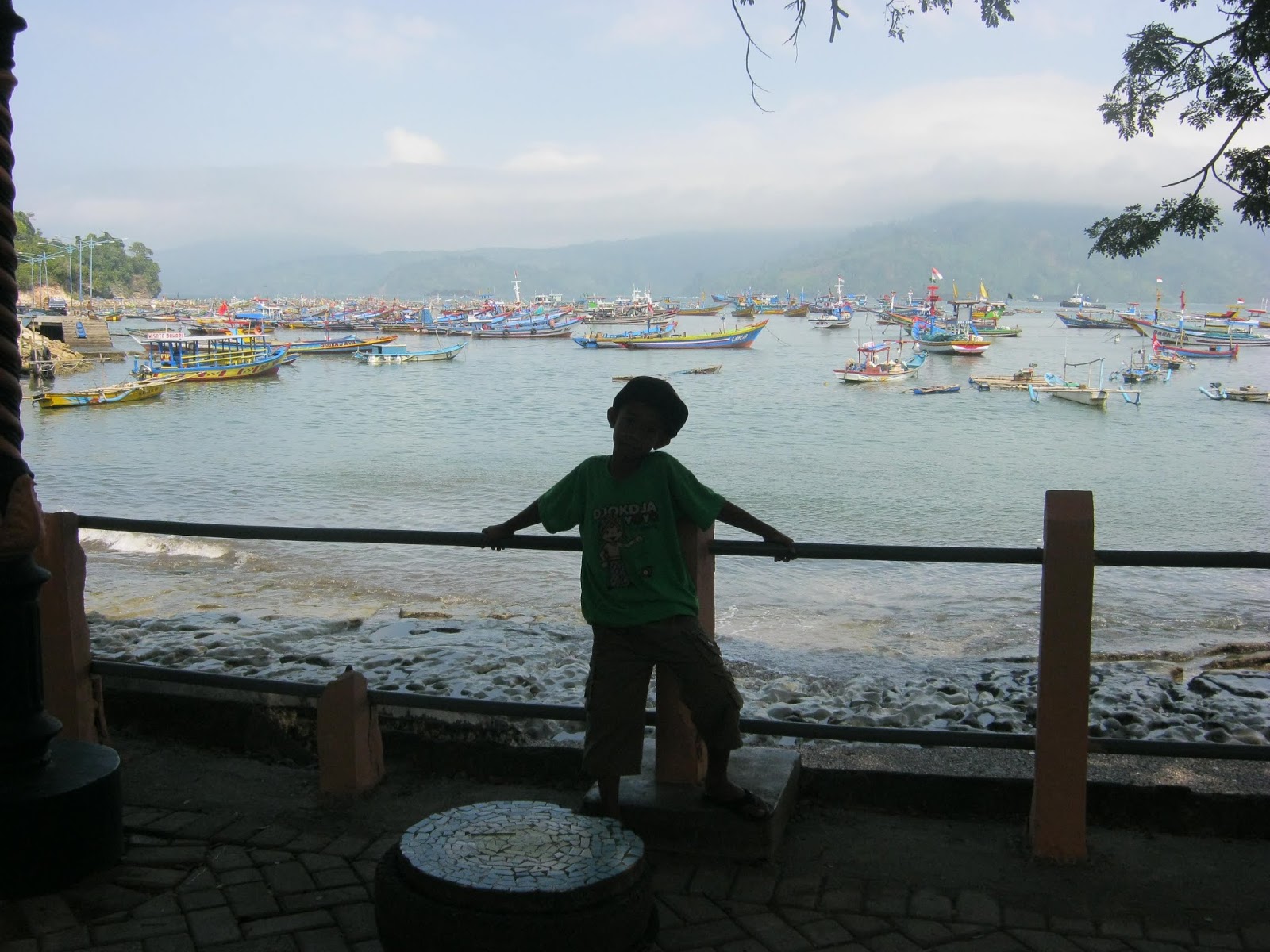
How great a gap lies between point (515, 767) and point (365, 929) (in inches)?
42.3

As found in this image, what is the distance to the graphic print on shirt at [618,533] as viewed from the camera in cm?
324

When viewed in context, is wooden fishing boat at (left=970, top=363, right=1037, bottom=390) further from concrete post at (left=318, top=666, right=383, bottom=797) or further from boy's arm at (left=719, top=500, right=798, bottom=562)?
concrete post at (left=318, top=666, right=383, bottom=797)

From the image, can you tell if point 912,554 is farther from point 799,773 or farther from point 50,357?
point 50,357

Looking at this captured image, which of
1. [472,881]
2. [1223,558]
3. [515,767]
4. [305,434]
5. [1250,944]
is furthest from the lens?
[305,434]

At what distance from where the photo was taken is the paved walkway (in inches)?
113

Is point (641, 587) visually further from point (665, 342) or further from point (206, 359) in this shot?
point (665, 342)

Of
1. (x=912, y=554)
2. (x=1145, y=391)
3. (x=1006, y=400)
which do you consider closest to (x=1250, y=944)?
(x=912, y=554)

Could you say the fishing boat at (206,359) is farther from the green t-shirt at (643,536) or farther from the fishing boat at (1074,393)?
the green t-shirt at (643,536)

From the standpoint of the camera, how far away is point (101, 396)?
45.7 meters

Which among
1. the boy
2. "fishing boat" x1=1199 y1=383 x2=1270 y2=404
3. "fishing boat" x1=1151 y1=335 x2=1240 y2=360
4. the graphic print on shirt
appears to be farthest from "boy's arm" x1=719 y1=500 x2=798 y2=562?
"fishing boat" x1=1151 y1=335 x2=1240 y2=360

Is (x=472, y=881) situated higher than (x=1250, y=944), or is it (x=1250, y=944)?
(x=472, y=881)

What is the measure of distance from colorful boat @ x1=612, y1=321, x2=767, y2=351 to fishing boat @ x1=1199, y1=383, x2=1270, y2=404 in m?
34.5

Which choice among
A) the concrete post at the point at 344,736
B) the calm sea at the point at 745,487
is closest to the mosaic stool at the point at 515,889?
the concrete post at the point at 344,736

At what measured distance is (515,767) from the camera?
13.0 feet
